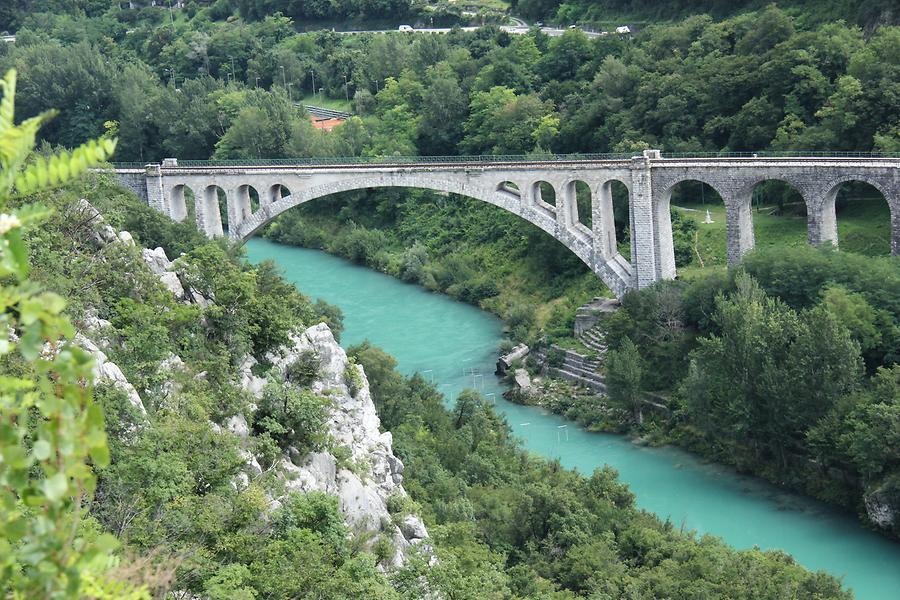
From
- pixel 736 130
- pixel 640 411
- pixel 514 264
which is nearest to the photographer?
pixel 640 411

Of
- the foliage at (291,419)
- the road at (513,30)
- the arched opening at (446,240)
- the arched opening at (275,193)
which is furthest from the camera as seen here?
the road at (513,30)

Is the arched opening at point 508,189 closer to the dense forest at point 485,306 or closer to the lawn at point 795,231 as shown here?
the dense forest at point 485,306

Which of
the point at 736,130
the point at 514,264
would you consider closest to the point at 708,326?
the point at 736,130

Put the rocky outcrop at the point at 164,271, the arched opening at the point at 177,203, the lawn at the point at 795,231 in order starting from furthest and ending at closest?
the arched opening at the point at 177,203
the lawn at the point at 795,231
the rocky outcrop at the point at 164,271

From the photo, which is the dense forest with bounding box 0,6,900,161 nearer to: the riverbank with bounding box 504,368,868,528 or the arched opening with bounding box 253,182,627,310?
the arched opening with bounding box 253,182,627,310

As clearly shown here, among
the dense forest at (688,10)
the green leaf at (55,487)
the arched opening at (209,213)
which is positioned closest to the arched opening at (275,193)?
the arched opening at (209,213)

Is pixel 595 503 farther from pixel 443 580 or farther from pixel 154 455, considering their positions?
pixel 154 455
